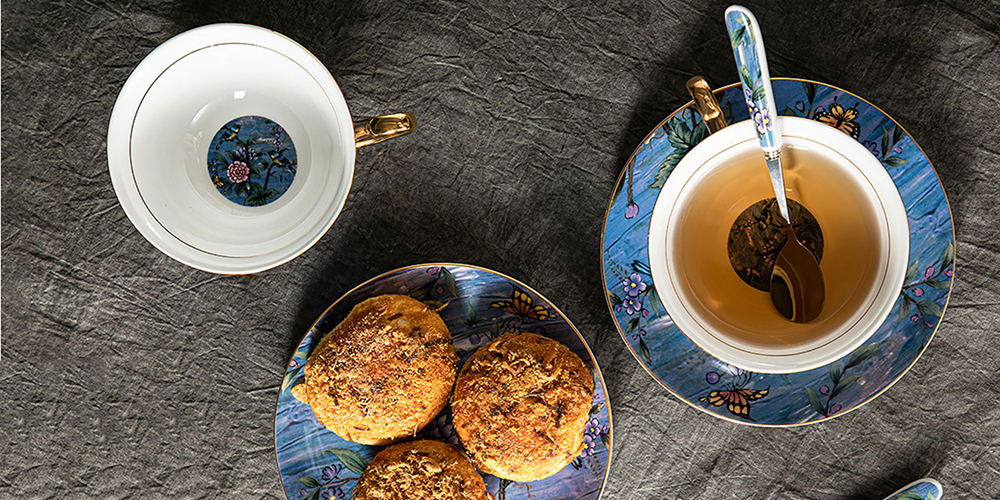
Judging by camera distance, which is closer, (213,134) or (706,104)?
(706,104)

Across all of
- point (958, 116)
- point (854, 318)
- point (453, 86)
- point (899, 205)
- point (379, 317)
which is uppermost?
point (958, 116)

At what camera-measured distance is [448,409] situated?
1.04m

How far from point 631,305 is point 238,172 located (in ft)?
2.27

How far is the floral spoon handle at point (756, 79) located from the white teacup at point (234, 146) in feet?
1.62

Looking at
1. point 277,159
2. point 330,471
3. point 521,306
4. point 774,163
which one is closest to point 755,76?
point 774,163

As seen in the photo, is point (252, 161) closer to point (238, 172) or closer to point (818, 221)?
point (238, 172)

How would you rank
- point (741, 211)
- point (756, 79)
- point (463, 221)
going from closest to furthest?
point (756, 79) → point (741, 211) → point (463, 221)

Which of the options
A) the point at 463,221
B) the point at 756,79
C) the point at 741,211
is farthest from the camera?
the point at 463,221

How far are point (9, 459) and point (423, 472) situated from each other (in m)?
0.84

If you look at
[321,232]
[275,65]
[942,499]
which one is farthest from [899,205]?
[275,65]

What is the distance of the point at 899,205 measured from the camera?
0.86 metres

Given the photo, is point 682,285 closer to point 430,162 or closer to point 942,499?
point 430,162

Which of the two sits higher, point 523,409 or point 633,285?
point 633,285

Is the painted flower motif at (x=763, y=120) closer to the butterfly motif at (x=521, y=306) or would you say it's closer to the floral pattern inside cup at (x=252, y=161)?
the butterfly motif at (x=521, y=306)
